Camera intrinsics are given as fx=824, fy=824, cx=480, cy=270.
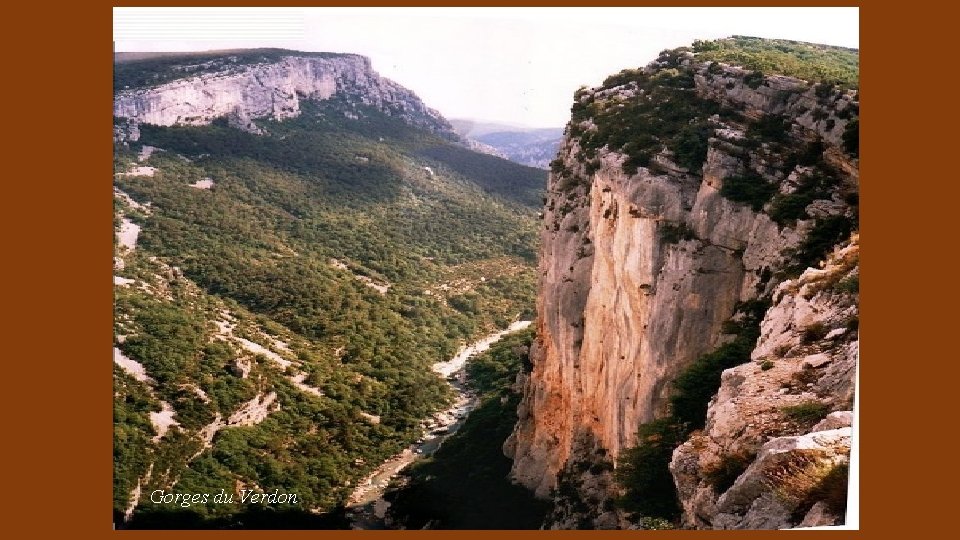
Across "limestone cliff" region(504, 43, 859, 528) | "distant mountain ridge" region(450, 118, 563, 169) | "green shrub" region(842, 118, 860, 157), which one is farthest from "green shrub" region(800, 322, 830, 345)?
"distant mountain ridge" region(450, 118, 563, 169)

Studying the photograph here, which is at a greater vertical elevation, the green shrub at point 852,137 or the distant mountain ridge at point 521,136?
the green shrub at point 852,137

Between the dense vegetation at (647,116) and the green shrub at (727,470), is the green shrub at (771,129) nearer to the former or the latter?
the dense vegetation at (647,116)

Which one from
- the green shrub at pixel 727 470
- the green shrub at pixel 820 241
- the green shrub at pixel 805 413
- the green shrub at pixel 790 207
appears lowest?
the green shrub at pixel 727 470

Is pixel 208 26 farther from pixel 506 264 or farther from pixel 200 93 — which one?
pixel 200 93

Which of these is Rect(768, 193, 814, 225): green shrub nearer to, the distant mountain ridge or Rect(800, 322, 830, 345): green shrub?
Rect(800, 322, 830, 345): green shrub

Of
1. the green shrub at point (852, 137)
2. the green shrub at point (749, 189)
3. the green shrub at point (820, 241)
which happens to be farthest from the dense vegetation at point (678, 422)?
the green shrub at point (852, 137)

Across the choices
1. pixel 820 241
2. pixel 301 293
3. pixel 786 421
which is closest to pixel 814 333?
pixel 786 421
